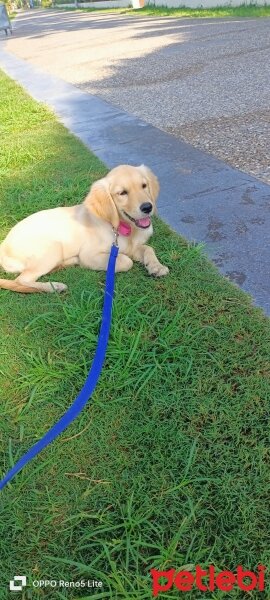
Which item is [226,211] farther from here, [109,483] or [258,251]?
[109,483]

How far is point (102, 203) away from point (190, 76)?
6527 millimetres

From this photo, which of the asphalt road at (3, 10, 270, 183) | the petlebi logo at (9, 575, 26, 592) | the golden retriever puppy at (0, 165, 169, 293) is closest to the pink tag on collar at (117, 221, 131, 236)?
the golden retriever puppy at (0, 165, 169, 293)

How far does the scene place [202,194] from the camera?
353 centimetres

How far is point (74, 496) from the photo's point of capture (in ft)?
5.32

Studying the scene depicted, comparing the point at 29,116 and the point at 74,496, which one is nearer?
the point at 74,496

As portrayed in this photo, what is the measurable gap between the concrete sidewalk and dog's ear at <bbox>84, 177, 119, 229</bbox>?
0.66 meters

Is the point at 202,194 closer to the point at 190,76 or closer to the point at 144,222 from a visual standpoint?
the point at 144,222

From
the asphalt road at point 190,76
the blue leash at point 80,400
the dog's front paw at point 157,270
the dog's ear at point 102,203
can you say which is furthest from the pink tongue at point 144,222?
the asphalt road at point 190,76

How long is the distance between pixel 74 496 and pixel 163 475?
33cm

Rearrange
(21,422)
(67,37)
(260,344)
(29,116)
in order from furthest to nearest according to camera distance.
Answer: (67,37) < (29,116) < (260,344) < (21,422)

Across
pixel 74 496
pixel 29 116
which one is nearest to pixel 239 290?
pixel 74 496

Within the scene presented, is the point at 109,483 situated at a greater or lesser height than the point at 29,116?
lesser

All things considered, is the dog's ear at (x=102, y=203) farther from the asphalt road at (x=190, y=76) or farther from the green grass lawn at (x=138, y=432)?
the asphalt road at (x=190, y=76)

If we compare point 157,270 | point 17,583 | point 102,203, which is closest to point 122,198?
point 102,203
